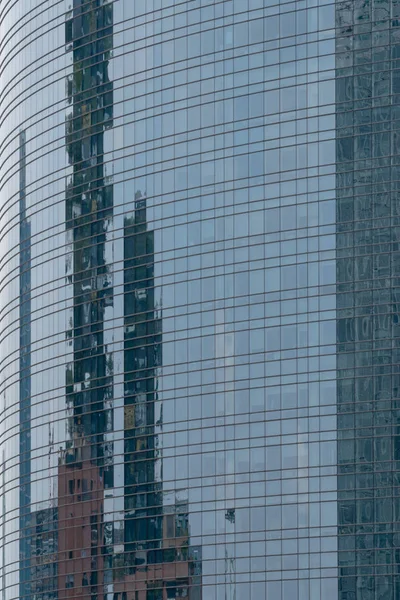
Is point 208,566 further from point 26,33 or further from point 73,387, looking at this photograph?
point 26,33

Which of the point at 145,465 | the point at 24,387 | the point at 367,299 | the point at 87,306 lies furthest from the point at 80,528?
the point at 367,299

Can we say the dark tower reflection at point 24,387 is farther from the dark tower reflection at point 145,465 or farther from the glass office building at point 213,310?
the dark tower reflection at point 145,465

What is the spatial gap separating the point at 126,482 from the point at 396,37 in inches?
1627

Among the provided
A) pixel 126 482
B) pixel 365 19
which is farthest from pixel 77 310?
pixel 365 19

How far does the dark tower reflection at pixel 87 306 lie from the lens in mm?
141375

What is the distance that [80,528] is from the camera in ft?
467

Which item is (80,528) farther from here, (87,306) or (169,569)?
(87,306)

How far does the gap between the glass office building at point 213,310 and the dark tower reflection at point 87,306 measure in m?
0.19

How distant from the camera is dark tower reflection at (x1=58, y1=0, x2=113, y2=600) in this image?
464 ft

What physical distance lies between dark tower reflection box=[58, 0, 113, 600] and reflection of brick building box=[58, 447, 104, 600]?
82mm

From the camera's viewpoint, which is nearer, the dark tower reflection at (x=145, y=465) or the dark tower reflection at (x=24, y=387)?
the dark tower reflection at (x=145, y=465)

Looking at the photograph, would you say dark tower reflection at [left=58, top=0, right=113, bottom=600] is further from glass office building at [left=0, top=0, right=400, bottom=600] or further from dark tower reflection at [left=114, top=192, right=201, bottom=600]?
dark tower reflection at [left=114, top=192, right=201, bottom=600]

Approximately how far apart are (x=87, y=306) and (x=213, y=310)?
14009mm

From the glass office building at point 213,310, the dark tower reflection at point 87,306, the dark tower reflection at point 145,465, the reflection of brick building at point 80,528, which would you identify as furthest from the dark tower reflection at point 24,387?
the dark tower reflection at point 145,465
